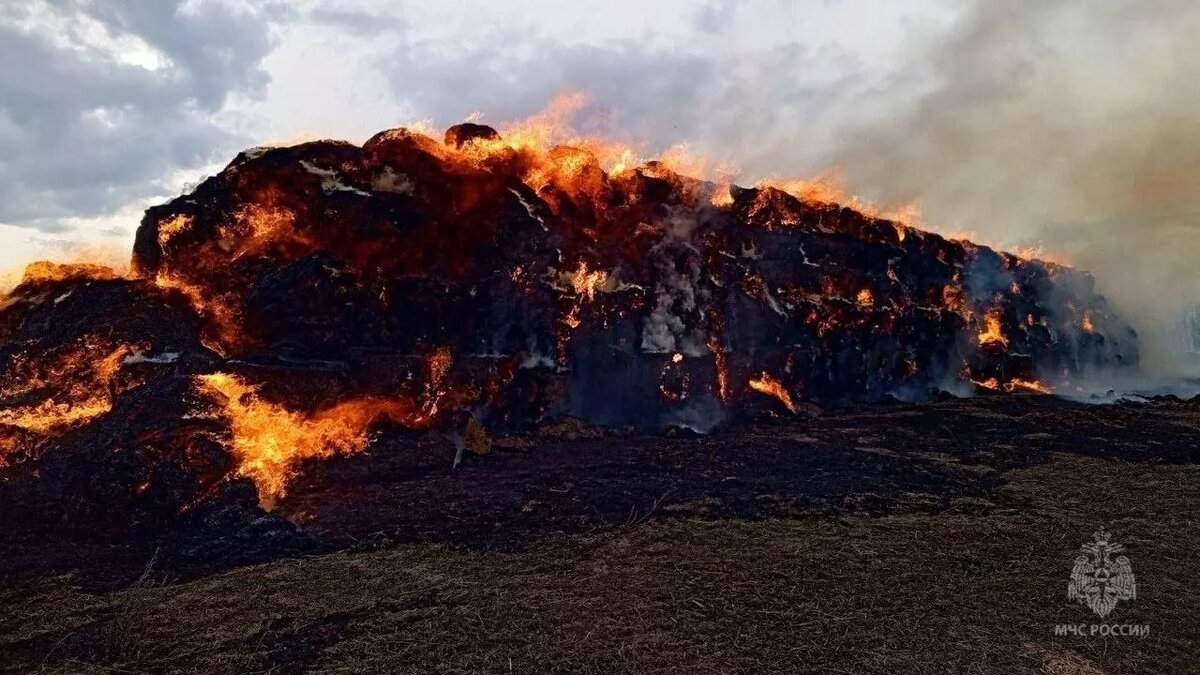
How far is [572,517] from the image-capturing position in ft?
44.0

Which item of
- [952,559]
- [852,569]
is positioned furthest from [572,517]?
[952,559]

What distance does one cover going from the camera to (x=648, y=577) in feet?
32.3

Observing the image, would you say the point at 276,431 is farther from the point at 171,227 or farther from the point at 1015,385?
the point at 1015,385

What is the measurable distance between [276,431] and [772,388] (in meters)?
24.4

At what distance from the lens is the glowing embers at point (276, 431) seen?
15266 millimetres

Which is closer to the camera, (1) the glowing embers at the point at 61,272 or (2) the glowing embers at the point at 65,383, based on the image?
(2) the glowing embers at the point at 65,383

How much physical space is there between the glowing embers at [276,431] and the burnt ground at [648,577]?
32.9 inches

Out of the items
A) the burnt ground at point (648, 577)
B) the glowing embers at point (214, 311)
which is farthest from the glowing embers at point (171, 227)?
the burnt ground at point (648, 577)

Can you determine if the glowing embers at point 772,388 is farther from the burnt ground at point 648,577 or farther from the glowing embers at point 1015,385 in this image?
the glowing embers at point 1015,385

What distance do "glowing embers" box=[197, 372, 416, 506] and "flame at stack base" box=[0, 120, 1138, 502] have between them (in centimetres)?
7

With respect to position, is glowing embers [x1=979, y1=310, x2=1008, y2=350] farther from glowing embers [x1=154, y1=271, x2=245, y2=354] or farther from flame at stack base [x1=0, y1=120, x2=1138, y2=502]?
glowing embers [x1=154, y1=271, x2=245, y2=354]

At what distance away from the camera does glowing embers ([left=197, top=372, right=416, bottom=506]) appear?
50.1ft

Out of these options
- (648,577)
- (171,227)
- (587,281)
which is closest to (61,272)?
(171,227)

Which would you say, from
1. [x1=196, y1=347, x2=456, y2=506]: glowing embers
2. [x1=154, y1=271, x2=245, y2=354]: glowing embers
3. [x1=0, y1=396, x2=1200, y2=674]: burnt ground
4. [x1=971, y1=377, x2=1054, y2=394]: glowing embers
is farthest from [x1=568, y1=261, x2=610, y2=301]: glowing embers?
[x1=971, y1=377, x2=1054, y2=394]: glowing embers
